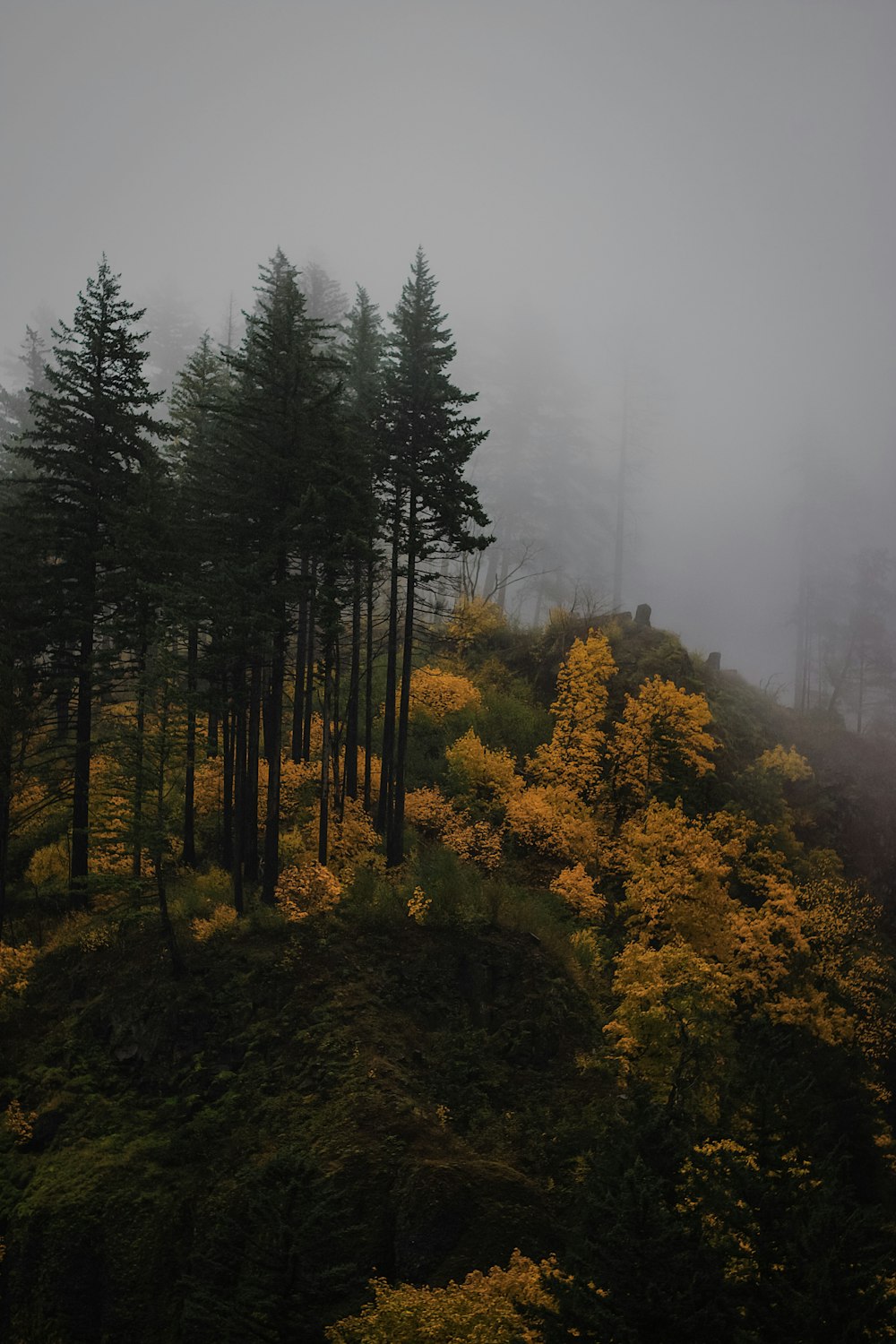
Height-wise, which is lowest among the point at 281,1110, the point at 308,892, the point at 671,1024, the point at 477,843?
the point at 281,1110

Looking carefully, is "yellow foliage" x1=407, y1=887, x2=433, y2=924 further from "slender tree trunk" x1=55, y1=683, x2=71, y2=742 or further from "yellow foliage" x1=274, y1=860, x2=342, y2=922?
"slender tree trunk" x1=55, y1=683, x2=71, y2=742

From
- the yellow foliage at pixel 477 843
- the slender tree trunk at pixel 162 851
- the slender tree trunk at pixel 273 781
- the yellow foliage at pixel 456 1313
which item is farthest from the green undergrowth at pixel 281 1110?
the yellow foliage at pixel 477 843

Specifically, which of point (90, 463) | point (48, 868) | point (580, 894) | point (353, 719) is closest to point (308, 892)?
point (353, 719)

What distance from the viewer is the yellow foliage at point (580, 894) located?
73.1 ft

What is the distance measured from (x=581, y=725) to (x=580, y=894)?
7119mm

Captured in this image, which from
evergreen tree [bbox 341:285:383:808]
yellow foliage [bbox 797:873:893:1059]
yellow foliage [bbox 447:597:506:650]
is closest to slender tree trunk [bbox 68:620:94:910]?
evergreen tree [bbox 341:285:383:808]

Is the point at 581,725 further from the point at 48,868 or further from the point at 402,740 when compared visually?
the point at 48,868

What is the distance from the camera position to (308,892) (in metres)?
20.2

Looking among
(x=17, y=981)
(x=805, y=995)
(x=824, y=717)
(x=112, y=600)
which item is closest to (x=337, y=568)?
(x=112, y=600)

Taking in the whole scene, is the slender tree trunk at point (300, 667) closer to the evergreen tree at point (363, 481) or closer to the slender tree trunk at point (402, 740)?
the evergreen tree at point (363, 481)

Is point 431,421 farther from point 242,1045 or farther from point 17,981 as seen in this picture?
point 17,981

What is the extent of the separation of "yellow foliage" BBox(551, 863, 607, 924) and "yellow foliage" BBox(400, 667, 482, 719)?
9.50m

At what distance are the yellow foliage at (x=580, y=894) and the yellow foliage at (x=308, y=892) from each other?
23.2 ft

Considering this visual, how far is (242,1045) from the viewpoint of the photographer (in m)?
16.8
